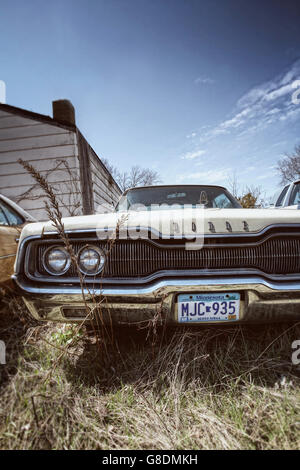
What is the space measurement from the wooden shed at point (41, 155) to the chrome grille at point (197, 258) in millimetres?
4998

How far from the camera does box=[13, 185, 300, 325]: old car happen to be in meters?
1.28

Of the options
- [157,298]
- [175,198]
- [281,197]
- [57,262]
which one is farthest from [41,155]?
[281,197]

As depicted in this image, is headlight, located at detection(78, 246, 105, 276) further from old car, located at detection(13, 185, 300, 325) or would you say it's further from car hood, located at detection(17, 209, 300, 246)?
car hood, located at detection(17, 209, 300, 246)

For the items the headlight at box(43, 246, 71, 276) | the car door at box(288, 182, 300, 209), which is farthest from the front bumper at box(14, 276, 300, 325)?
the car door at box(288, 182, 300, 209)

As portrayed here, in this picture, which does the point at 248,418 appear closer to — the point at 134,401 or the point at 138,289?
the point at 134,401

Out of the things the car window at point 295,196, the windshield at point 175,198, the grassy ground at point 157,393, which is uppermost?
the car window at point 295,196

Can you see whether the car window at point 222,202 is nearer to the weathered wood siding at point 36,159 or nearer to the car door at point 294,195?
the weathered wood siding at point 36,159

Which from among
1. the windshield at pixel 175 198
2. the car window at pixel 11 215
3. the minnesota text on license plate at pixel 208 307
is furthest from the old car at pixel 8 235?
the minnesota text on license plate at pixel 208 307

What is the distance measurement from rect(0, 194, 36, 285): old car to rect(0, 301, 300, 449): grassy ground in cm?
63

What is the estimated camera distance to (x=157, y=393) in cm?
129

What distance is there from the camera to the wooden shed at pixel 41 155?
5.98 meters

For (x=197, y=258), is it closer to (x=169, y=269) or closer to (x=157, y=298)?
(x=169, y=269)

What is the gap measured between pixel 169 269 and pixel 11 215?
7.51 feet
